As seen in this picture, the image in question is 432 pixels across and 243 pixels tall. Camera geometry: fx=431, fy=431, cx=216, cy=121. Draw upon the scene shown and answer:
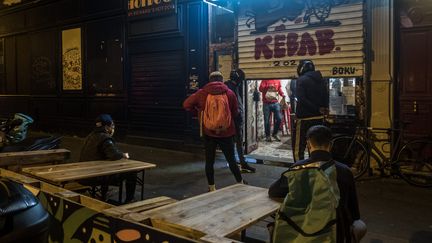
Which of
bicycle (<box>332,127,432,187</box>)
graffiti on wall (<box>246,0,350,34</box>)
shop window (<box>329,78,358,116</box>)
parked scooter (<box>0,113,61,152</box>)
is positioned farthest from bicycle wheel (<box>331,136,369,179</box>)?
parked scooter (<box>0,113,61,152</box>)

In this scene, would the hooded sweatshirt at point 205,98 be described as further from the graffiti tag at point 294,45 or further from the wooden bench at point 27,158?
the graffiti tag at point 294,45

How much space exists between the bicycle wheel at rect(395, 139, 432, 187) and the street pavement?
0.20 meters

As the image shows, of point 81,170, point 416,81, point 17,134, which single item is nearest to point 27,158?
point 81,170

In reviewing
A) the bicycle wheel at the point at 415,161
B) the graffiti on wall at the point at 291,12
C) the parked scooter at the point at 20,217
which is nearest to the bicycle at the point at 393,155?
the bicycle wheel at the point at 415,161

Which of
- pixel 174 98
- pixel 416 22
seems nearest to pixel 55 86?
pixel 174 98

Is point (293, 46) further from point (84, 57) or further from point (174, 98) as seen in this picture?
point (84, 57)

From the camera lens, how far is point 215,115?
6176mm

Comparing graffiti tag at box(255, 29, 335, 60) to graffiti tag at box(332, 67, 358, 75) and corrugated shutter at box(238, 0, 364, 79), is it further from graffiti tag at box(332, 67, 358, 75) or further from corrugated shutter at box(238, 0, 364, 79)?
graffiti tag at box(332, 67, 358, 75)

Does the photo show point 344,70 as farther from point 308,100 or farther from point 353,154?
point 353,154

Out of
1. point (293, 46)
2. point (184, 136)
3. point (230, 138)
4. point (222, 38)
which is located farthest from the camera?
point (184, 136)

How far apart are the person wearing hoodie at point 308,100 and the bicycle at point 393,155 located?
3.03 ft

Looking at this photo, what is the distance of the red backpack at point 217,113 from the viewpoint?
6156 mm

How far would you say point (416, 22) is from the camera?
7.54m

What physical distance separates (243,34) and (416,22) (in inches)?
138
